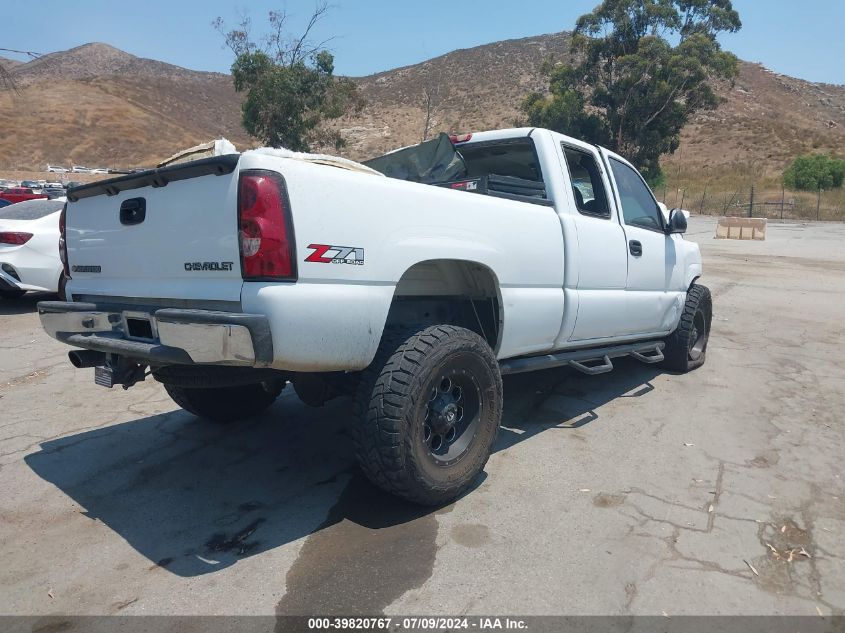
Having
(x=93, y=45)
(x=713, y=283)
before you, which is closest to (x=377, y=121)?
(x=713, y=283)

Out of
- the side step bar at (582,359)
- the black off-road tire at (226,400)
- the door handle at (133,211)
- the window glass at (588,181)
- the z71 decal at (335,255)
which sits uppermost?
the window glass at (588,181)

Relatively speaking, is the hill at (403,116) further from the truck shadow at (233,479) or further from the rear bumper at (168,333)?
the rear bumper at (168,333)

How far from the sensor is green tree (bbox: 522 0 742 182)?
33906mm

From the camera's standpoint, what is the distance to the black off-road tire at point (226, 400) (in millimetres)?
4355

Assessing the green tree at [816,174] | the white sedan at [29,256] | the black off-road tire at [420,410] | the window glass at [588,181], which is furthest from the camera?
the green tree at [816,174]

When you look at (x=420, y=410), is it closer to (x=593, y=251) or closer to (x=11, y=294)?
(x=593, y=251)

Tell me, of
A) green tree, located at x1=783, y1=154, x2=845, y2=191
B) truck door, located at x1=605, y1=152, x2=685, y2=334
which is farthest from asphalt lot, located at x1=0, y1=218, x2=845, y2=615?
green tree, located at x1=783, y1=154, x2=845, y2=191

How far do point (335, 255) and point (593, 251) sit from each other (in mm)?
2317

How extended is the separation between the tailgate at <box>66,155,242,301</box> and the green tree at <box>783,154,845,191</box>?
166 feet

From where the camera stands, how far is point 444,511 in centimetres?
330

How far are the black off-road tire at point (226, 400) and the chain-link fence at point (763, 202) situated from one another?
1659 inches

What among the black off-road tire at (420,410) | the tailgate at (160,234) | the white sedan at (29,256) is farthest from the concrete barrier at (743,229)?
the tailgate at (160,234)

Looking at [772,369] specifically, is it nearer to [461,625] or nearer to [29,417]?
[461,625]

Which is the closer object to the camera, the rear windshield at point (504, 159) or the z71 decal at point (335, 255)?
the z71 decal at point (335, 255)
